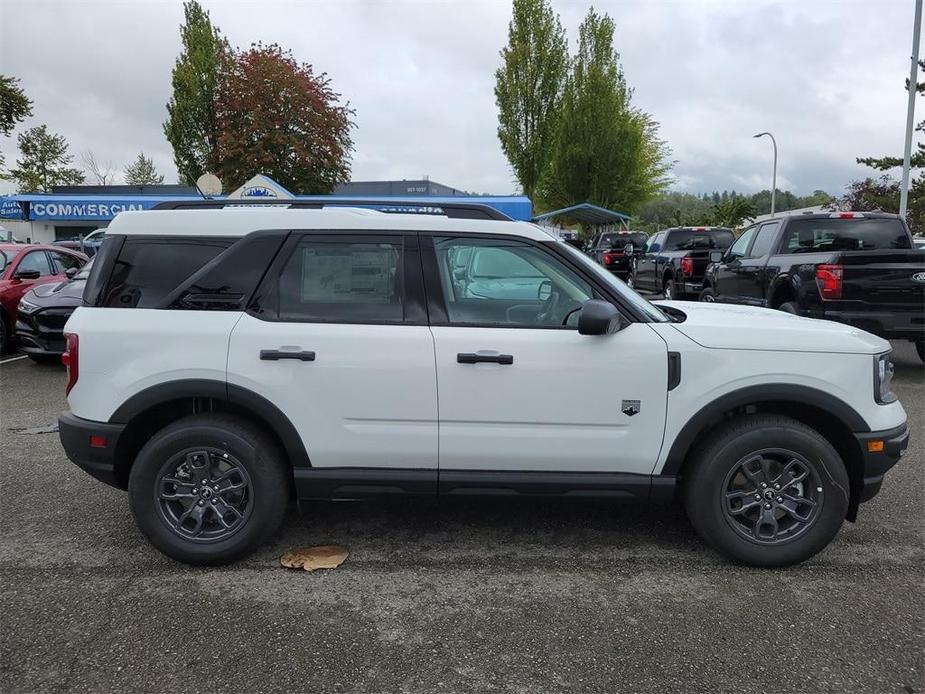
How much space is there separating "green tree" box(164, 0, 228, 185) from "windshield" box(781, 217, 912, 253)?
31.4 meters

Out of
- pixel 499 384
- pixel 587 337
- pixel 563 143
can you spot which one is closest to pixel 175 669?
pixel 499 384

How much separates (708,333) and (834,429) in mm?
827

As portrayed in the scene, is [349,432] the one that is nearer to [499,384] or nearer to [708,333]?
[499,384]

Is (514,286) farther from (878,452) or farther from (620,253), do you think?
(620,253)

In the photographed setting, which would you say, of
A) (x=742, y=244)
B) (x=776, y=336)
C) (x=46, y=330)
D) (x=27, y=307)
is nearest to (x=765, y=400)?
(x=776, y=336)

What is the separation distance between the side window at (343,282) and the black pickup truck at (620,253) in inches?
674

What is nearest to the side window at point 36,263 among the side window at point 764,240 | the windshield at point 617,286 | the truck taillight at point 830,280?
the windshield at point 617,286

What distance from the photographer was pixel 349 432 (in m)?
3.38

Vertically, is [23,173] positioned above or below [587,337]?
above

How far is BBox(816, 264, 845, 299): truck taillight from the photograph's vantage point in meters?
7.47

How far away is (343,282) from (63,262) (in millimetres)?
9490

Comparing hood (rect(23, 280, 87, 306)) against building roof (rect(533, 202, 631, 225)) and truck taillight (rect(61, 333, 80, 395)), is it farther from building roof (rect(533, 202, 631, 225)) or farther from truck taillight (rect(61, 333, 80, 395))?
building roof (rect(533, 202, 631, 225))

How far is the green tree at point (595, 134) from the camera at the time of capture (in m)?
36.6

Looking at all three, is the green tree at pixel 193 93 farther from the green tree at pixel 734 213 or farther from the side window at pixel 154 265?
the green tree at pixel 734 213
